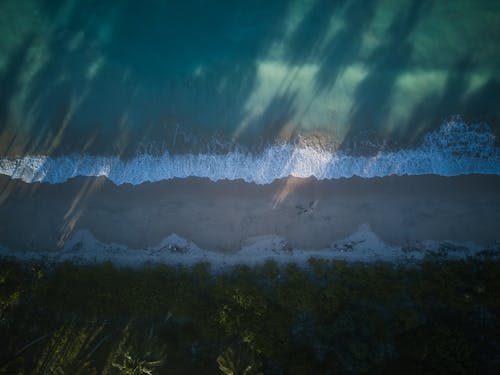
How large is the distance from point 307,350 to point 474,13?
13.4m

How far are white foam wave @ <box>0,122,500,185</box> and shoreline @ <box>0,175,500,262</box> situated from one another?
12.4 inches

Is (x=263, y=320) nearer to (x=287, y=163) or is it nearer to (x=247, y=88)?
(x=287, y=163)

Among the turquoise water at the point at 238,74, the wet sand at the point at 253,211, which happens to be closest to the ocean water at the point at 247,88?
the turquoise water at the point at 238,74

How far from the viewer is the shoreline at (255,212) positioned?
1070 cm

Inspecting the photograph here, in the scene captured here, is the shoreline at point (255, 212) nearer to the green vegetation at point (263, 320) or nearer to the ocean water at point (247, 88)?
the ocean water at point (247, 88)

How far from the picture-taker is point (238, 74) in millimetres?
11789

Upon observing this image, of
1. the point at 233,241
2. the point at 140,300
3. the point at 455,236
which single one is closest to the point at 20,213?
the point at 140,300

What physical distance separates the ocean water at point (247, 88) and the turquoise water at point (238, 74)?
4cm

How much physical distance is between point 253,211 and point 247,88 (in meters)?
4.91

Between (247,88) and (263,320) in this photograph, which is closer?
(263,320)

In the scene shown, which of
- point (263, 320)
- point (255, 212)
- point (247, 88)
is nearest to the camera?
point (263, 320)

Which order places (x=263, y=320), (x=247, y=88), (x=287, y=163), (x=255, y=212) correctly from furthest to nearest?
1. (x=247, y=88)
2. (x=287, y=163)
3. (x=255, y=212)
4. (x=263, y=320)

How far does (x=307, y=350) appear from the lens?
931 centimetres

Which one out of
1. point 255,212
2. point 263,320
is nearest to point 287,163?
point 255,212
